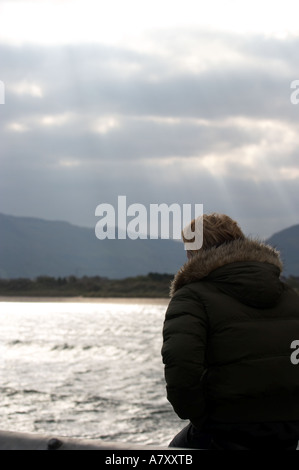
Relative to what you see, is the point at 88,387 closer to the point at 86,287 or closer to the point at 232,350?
the point at 232,350

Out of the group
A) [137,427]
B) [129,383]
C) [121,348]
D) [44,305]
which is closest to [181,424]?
[137,427]

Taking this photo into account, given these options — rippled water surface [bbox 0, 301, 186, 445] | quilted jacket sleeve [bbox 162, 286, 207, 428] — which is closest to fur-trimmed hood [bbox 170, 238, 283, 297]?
quilted jacket sleeve [bbox 162, 286, 207, 428]

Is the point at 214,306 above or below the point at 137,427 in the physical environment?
above

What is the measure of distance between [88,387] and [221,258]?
1491 inches

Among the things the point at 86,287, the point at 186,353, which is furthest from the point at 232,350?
the point at 86,287

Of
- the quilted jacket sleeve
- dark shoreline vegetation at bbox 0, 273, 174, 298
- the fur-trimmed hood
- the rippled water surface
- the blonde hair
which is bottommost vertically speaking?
the rippled water surface

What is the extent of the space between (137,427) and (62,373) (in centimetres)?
2262

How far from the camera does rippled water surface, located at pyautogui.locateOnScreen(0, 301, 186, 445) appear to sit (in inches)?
1074

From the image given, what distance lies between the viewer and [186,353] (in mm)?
3494

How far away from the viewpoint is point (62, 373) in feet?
161

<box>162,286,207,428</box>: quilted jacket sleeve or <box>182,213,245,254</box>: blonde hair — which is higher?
<box>182,213,245,254</box>: blonde hair

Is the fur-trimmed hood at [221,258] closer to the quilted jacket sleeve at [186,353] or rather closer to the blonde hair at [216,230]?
the blonde hair at [216,230]

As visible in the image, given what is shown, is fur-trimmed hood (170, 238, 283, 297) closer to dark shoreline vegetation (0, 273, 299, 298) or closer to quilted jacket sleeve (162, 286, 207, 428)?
quilted jacket sleeve (162, 286, 207, 428)
